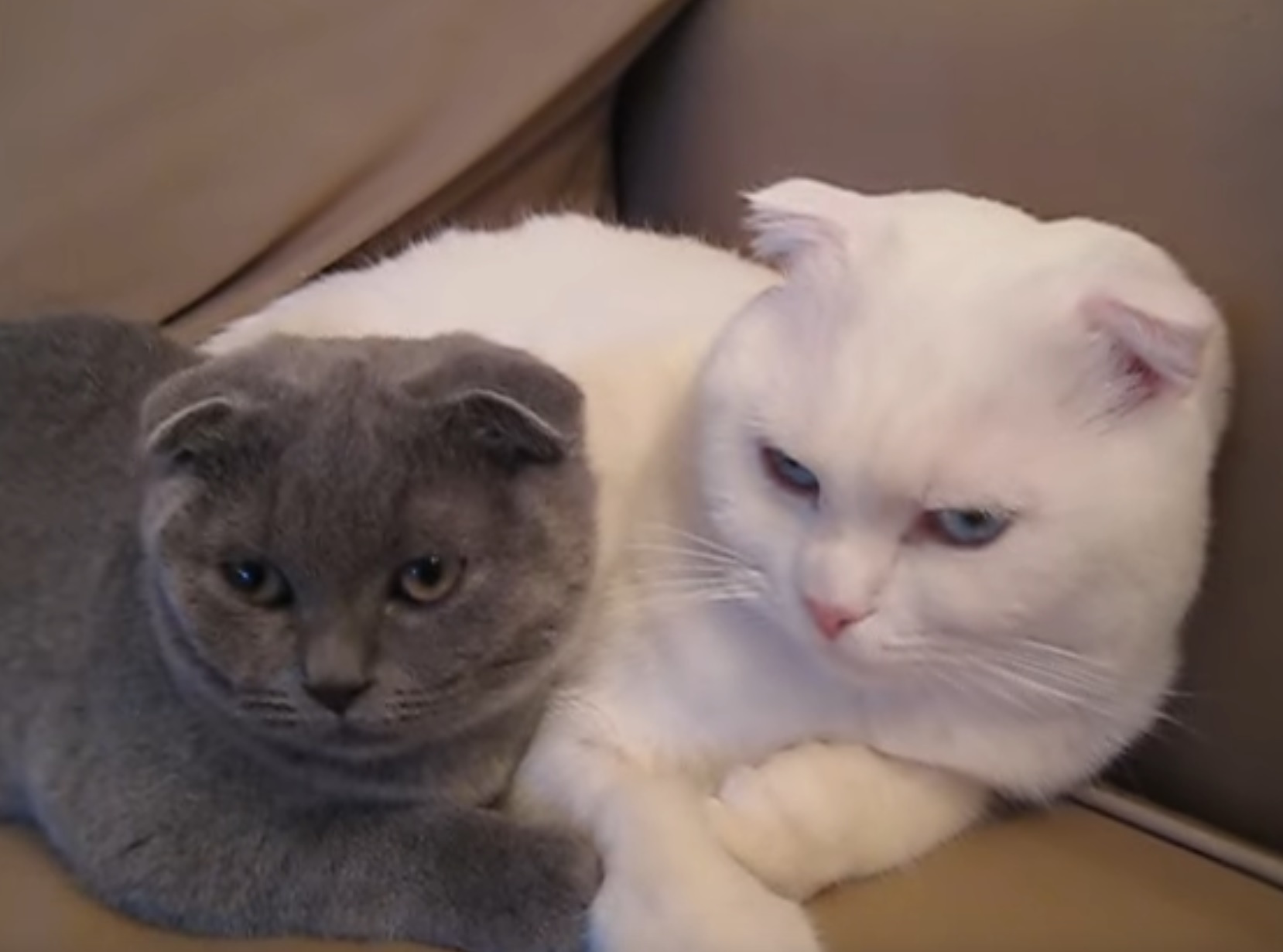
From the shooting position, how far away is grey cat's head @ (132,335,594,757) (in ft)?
2.86

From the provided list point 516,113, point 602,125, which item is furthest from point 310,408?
point 602,125

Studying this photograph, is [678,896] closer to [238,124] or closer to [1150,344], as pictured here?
[1150,344]

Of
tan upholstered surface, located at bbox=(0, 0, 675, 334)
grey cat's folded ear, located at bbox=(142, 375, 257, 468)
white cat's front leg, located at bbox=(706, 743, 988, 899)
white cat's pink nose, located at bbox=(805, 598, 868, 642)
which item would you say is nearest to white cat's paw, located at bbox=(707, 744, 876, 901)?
white cat's front leg, located at bbox=(706, 743, 988, 899)

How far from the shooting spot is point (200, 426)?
893mm

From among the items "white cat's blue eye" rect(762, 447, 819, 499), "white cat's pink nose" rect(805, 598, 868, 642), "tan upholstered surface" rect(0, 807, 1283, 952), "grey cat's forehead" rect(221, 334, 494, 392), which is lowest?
"tan upholstered surface" rect(0, 807, 1283, 952)

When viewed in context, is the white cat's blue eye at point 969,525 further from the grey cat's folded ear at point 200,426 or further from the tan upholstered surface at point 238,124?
the tan upholstered surface at point 238,124

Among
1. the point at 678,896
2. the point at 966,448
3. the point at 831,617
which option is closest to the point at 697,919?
the point at 678,896

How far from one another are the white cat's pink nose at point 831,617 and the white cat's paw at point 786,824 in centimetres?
12

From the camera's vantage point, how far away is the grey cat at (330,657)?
2.88ft

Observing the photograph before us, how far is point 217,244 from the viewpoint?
1295mm

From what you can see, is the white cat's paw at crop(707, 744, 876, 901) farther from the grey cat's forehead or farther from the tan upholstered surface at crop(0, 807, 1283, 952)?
the grey cat's forehead

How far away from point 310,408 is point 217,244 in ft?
1.41

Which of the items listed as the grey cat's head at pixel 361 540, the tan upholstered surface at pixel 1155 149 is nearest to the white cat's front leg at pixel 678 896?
the grey cat's head at pixel 361 540

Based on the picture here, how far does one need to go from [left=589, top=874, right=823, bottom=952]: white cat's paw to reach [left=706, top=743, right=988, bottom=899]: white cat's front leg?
0.04 meters
